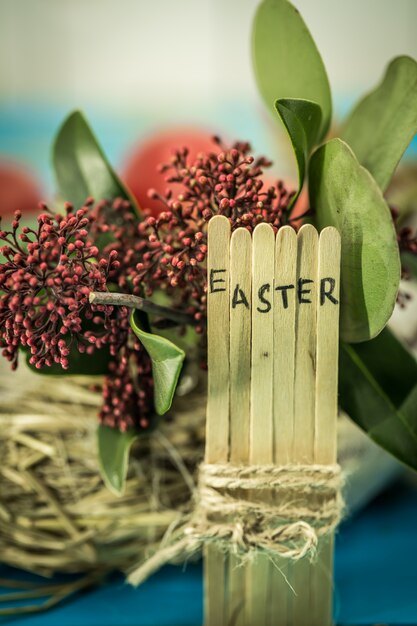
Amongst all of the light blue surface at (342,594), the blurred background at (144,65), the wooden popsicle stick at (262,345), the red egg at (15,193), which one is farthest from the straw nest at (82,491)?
the blurred background at (144,65)

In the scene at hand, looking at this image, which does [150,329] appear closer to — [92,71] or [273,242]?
[273,242]

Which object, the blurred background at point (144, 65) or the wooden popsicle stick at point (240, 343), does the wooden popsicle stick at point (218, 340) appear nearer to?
the wooden popsicle stick at point (240, 343)

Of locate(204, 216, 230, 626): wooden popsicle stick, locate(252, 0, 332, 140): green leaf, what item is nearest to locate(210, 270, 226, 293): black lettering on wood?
locate(204, 216, 230, 626): wooden popsicle stick

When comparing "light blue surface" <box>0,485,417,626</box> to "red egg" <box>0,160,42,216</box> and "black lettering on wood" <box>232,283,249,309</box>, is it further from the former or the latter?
"red egg" <box>0,160,42,216</box>

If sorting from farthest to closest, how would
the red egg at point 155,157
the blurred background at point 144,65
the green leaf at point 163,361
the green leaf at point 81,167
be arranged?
the blurred background at point 144,65 → the red egg at point 155,157 → the green leaf at point 81,167 → the green leaf at point 163,361

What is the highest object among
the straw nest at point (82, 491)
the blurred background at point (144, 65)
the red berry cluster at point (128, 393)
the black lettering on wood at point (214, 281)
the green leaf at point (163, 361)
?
the blurred background at point (144, 65)

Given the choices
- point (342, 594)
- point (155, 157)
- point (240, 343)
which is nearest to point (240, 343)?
point (240, 343)

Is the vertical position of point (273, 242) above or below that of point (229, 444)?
above

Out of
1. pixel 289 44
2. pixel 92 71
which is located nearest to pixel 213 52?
pixel 92 71
